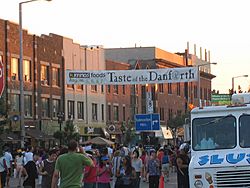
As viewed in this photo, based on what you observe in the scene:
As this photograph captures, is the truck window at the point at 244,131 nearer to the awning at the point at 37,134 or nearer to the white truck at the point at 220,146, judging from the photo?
the white truck at the point at 220,146

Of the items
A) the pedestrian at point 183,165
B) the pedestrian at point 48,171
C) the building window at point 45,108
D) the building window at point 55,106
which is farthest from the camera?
the building window at point 55,106

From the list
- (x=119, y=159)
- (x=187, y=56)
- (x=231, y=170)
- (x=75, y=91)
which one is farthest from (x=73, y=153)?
(x=187, y=56)

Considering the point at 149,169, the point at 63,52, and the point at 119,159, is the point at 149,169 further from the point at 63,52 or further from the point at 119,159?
the point at 63,52

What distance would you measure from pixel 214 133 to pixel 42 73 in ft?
136

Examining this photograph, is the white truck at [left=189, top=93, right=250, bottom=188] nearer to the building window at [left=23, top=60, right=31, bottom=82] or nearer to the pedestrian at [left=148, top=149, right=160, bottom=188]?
the pedestrian at [left=148, top=149, right=160, bottom=188]

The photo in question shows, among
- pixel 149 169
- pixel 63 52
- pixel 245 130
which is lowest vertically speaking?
pixel 149 169

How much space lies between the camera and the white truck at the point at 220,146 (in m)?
15.8

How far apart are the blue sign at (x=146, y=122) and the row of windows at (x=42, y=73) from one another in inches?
793

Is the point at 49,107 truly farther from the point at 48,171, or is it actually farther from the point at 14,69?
the point at 48,171

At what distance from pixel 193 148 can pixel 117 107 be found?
5402 cm

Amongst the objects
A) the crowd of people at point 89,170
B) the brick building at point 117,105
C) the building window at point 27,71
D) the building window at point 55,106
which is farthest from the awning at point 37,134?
the crowd of people at point 89,170

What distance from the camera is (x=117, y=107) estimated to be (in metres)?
71.1

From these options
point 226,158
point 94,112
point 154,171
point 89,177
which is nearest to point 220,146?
point 226,158

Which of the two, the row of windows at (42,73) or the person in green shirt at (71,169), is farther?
the row of windows at (42,73)
